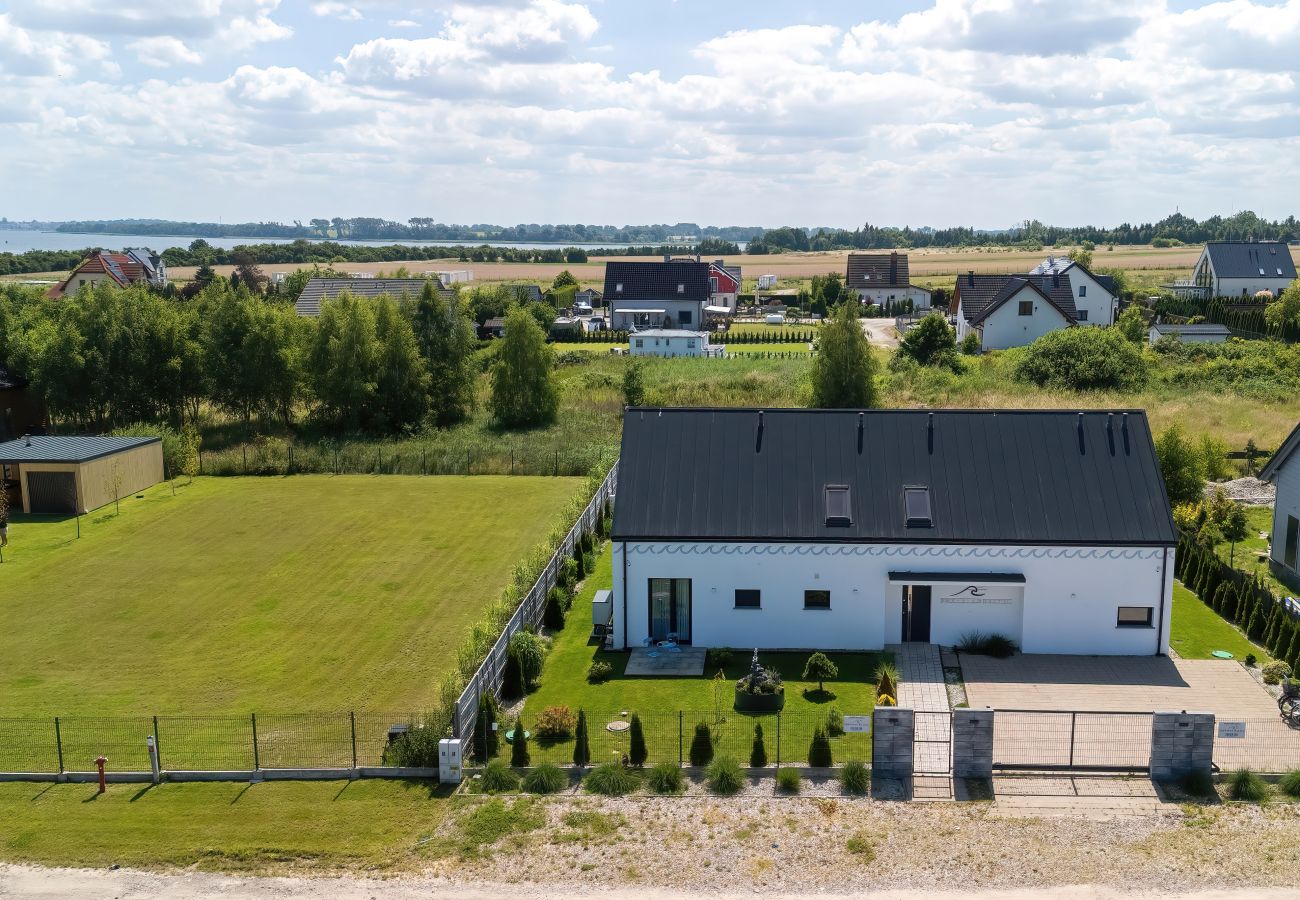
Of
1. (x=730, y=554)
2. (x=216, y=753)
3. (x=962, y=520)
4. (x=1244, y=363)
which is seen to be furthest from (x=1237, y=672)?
(x=1244, y=363)

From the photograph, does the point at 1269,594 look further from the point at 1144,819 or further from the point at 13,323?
the point at 13,323

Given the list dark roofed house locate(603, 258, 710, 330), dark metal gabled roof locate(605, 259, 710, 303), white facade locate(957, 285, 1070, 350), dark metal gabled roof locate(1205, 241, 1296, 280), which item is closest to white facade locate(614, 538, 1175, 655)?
white facade locate(957, 285, 1070, 350)

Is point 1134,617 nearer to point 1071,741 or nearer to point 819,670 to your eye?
point 1071,741

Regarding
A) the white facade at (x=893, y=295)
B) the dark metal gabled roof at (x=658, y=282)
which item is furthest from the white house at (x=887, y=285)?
the dark metal gabled roof at (x=658, y=282)

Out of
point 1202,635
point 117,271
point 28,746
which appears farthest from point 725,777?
point 117,271

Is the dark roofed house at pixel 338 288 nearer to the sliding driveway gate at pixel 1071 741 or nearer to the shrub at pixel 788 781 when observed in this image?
the sliding driveway gate at pixel 1071 741
